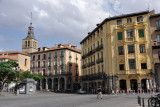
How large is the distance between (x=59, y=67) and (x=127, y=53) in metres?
33.6

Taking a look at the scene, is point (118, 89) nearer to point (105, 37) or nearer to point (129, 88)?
point (129, 88)

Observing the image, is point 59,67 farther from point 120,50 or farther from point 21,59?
point 120,50

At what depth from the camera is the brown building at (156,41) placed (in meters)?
33.6

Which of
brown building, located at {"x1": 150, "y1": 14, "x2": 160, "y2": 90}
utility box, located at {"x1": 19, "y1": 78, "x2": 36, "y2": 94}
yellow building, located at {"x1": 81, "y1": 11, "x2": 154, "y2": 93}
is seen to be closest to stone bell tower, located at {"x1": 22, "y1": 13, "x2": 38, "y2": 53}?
utility box, located at {"x1": 19, "y1": 78, "x2": 36, "y2": 94}

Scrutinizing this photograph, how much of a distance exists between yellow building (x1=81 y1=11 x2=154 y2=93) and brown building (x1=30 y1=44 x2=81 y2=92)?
2516 centimetres

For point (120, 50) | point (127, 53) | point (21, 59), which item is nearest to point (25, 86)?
point (120, 50)

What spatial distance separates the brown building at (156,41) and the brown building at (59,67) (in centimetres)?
3381

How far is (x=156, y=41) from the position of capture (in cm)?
3469

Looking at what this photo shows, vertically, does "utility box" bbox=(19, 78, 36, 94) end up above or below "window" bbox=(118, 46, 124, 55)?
below

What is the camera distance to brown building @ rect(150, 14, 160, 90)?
33594 mm

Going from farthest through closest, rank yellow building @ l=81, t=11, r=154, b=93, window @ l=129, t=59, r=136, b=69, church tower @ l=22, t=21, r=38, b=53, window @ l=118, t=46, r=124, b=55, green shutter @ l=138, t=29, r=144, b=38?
church tower @ l=22, t=21, r=38, b=53
window @ l=118, t=46, r=124, b=55
green shutter @ l=138, t=29, r=144, b=38
window @ l=129, t=59, r=136, b=69
yellow building @ l=81, t=11, r=154, b=93

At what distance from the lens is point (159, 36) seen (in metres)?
34.8

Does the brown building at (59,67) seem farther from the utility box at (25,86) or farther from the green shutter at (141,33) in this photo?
the green shutter at (141,33)

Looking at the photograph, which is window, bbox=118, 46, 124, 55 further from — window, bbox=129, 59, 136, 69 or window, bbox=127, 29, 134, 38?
window, bbox=127, 29, 134, 38
